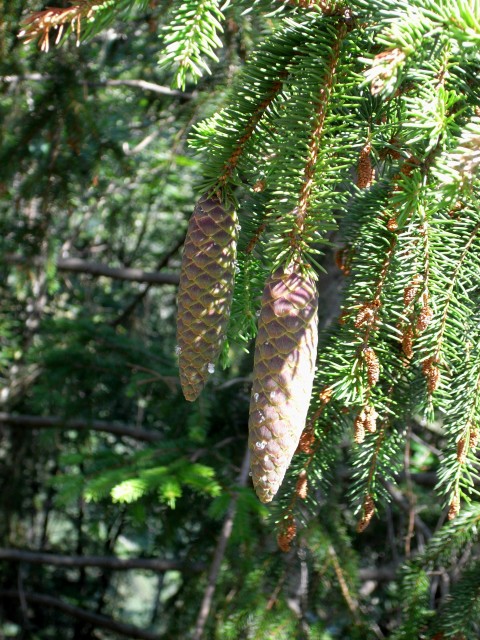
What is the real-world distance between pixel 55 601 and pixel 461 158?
338 cm

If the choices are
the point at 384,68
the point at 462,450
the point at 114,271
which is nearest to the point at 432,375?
the point at 462,450

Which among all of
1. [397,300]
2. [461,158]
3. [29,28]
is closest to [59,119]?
[29,28]

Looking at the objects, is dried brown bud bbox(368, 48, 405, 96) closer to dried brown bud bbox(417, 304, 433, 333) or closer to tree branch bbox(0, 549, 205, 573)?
dried brown bud bbox(417, 304, 433, 333)

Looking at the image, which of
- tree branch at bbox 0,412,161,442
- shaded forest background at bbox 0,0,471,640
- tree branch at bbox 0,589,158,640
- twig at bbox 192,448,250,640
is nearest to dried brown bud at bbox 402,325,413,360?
shaded forest background at bbox 0,0,471,640

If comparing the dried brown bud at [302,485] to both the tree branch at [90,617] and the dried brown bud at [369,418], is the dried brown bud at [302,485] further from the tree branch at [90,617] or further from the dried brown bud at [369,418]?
the tree branch at [90,617]

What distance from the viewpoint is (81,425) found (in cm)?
281

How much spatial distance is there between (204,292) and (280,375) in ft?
0.52

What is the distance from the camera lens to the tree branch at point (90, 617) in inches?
125

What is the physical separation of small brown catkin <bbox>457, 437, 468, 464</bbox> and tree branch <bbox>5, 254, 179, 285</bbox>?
2051 mm

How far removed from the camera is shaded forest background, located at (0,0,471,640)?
181 cm

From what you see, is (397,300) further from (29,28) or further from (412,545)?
(412,545)

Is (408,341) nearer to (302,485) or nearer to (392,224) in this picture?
(392,224)

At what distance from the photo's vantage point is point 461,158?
62cm

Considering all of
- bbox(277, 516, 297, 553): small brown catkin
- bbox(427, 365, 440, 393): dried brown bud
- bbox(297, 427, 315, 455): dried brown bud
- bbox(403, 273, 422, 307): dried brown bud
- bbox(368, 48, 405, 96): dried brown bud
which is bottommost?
bbox(277, 516, 297, 553): small brown catkin
